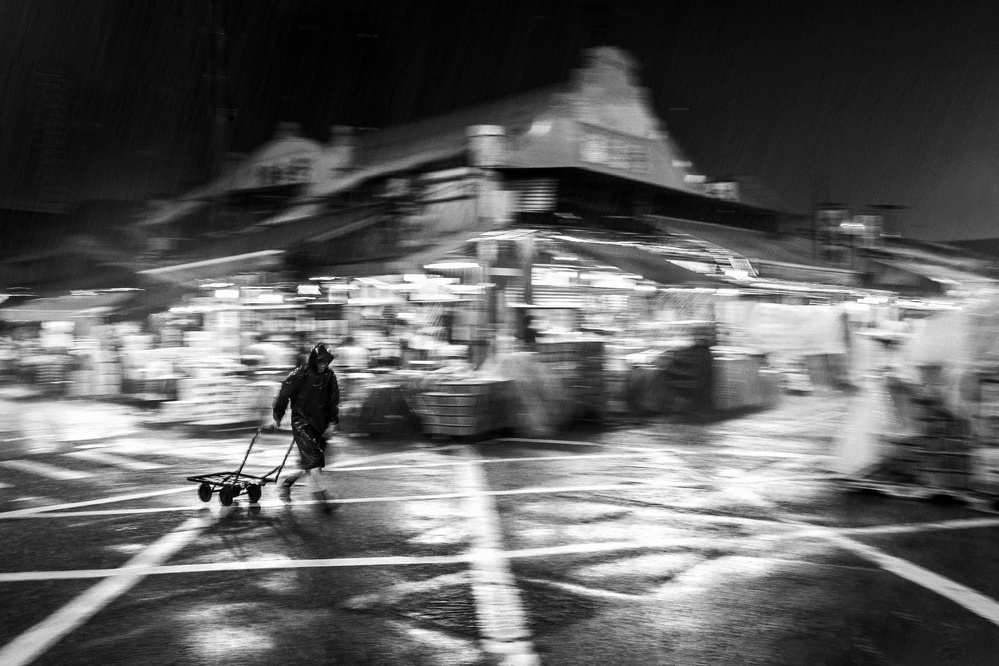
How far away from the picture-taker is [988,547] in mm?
6730

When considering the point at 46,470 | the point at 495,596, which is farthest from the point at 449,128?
the point at 495,596

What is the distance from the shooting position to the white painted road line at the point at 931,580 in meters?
5.23

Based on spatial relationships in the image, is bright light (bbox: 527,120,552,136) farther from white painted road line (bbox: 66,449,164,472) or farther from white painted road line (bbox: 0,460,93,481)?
white painted road line (bbox: 0,460,93,481)

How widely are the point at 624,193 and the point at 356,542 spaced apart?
10457mm

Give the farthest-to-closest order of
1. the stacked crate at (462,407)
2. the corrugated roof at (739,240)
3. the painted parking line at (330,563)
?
1. the corrugated roof at (739,240)
2. the stacked crate at (462,407)
3. the painted parking line at (330,563)

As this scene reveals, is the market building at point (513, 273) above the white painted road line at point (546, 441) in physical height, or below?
above

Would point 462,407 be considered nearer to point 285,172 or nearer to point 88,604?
point 88,604

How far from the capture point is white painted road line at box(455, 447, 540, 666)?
4.55 meters

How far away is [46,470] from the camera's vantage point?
10992 millimetres

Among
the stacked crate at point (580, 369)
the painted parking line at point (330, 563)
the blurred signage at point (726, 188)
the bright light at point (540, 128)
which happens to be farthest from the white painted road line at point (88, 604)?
the blurred signage at point (726, 188)

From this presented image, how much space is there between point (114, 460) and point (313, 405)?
456 centimetres

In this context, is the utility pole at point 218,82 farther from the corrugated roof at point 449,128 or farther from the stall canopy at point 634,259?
the stall canopy at point 634,259

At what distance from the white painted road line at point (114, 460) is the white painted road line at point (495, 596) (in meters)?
4.70

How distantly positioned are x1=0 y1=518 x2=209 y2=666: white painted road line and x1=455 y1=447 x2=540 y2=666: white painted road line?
2.21 m
